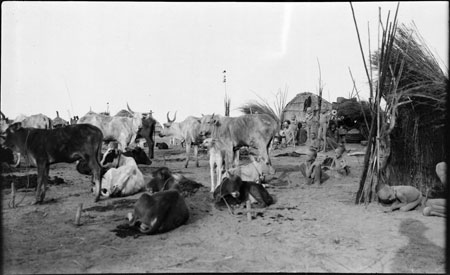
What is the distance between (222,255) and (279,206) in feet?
8.83

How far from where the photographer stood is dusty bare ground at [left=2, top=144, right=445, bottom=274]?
12.8 ft

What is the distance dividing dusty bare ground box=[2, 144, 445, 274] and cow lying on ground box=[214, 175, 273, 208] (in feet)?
0.84

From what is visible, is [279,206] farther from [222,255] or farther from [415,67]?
[415,67]

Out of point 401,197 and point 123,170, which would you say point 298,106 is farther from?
point 401,197

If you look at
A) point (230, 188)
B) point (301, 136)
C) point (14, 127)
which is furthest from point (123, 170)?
point (301, 136)

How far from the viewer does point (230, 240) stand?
4723 millimetres

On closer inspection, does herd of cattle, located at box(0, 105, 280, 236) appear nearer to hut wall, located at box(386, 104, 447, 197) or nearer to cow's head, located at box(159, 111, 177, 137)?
hut wall, located at box(386, 104, 447, 197)

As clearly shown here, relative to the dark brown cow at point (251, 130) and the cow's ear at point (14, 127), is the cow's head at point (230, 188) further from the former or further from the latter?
the cow's ear at point (14, 127)

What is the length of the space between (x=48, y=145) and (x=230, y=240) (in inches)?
157

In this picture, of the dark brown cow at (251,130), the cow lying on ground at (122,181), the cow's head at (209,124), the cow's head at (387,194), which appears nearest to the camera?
the cow's head at (387,194)

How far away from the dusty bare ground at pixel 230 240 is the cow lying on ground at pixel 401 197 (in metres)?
0.18

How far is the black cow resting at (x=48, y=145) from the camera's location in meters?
6.46

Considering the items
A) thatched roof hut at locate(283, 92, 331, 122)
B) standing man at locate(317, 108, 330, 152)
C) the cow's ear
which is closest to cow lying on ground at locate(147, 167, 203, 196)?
the cow's ear

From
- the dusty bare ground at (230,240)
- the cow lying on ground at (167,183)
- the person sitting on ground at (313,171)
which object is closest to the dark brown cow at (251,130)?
the person sitting on ground at (313,171)
